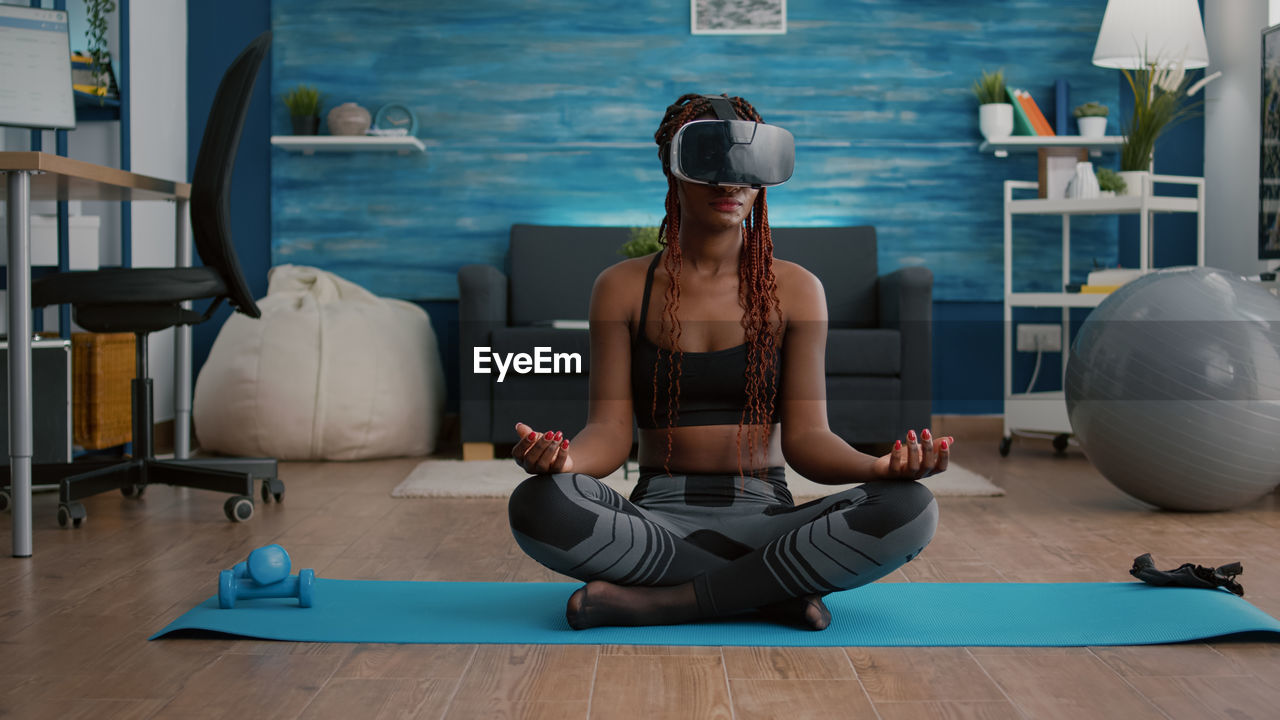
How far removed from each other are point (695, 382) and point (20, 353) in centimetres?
141

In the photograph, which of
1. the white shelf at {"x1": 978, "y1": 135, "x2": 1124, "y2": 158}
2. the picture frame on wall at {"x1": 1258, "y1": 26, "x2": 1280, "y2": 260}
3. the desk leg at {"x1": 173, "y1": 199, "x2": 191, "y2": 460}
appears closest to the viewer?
the desk leg at {"x1": 173, "y1": 199, "x2": 191, "y2": 460}

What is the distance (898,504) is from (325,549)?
1.30m

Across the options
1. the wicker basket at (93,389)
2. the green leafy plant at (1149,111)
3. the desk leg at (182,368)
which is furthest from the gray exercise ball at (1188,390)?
the wicker basket at (93,389)

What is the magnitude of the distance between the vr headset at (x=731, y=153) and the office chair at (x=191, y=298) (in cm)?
153

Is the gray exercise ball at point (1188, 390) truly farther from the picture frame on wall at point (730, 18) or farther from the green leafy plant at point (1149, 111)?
the picture frame on wall at point (730, 18)

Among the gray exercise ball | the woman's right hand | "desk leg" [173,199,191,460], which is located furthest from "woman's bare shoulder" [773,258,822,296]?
"desk leg" [173,199,191,460]

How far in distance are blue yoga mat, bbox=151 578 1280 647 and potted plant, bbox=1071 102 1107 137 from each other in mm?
2837

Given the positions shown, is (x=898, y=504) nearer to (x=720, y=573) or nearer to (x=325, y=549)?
(x=720, y=573)

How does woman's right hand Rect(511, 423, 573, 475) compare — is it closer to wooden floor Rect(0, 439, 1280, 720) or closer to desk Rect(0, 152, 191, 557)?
wooden floor Rect(0, 439, 1280, 720)

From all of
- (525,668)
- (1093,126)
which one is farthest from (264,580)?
(1093,126)

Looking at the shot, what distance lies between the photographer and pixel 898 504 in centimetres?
158

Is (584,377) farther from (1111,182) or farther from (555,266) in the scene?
(1111,182)

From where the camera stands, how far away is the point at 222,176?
2.78m

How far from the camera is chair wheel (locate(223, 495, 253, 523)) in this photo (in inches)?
105
